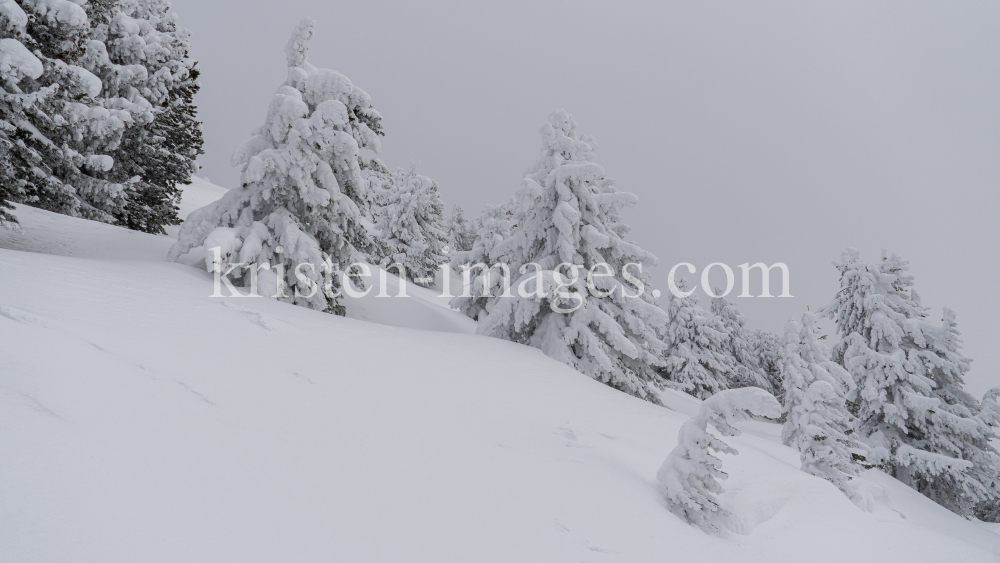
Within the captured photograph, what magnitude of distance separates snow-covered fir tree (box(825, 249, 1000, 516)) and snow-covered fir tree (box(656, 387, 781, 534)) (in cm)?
1694

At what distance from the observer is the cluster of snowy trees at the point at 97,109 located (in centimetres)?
930

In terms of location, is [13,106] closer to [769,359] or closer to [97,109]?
[97,109]

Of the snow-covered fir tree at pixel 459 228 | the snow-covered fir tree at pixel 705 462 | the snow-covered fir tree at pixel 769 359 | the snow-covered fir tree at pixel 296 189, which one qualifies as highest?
the snow-covered fir tree at pixel 459 228

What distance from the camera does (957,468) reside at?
51.9 ft

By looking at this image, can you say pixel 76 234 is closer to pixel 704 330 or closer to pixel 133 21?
pixel 133 21

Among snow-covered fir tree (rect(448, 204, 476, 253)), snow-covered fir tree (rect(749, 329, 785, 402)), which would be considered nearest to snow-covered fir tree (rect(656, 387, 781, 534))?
snow-covered fir tree (rect(749, 329, 785, 402))

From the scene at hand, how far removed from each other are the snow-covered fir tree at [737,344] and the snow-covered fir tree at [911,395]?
14.1 metres

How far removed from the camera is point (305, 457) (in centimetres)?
353

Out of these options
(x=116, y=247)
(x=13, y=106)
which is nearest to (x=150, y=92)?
(x=116, y=247)

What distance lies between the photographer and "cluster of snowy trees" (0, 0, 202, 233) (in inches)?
366

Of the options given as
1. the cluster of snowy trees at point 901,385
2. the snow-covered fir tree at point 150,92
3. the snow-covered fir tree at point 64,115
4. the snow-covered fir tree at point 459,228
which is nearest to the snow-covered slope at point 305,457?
the snow-covered fir tree at point 64,115

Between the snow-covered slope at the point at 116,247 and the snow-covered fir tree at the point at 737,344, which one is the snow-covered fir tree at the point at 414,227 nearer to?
the snow-covered slope at the point at 116,247

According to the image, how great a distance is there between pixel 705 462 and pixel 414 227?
3059 cm

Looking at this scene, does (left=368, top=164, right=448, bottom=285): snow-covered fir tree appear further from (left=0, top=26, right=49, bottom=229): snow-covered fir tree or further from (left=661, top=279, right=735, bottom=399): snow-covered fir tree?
(left=0, top=26, right=49, bottom=229): snow-covered fir tree
